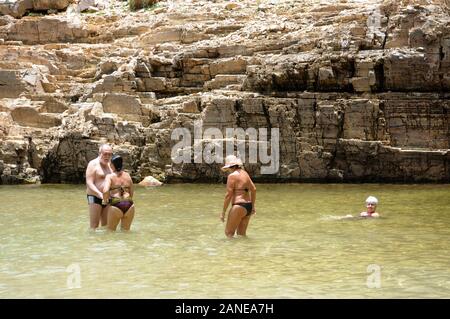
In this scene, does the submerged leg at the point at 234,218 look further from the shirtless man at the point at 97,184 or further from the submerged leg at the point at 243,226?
the shirtless man at the point at 97,184

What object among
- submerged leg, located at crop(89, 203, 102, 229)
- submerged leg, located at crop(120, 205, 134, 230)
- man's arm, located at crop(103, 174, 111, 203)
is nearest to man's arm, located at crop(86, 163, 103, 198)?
man's arm, located at crop(103, 174, 111, 203)

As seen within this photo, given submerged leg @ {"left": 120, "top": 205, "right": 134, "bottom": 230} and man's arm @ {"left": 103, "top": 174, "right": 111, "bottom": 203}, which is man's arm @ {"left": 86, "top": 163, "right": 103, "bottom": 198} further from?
submerged leg @ {"left": 120, "top": 205, "right": 134, "bottom": 230}

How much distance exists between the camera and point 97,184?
12.2m

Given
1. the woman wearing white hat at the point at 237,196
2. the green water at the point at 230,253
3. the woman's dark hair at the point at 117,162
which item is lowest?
the green water at the point at 230,253

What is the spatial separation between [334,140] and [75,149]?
8.89 m

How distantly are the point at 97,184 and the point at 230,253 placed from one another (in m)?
3.20

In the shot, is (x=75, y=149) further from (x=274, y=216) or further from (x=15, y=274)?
(x=15, y=274)

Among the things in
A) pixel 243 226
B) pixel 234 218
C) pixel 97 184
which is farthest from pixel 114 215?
pixel 243 226

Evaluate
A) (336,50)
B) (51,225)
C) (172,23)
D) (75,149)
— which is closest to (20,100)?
(75,149)

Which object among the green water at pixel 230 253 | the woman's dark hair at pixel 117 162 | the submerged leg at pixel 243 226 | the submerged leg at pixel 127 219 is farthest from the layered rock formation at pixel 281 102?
the submerged leg at pixel 243 226

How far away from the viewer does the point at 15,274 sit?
8.77 m

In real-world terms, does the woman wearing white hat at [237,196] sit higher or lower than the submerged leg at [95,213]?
higher

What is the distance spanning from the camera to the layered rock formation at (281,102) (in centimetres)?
2316

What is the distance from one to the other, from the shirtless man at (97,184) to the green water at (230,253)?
14.2 inches
